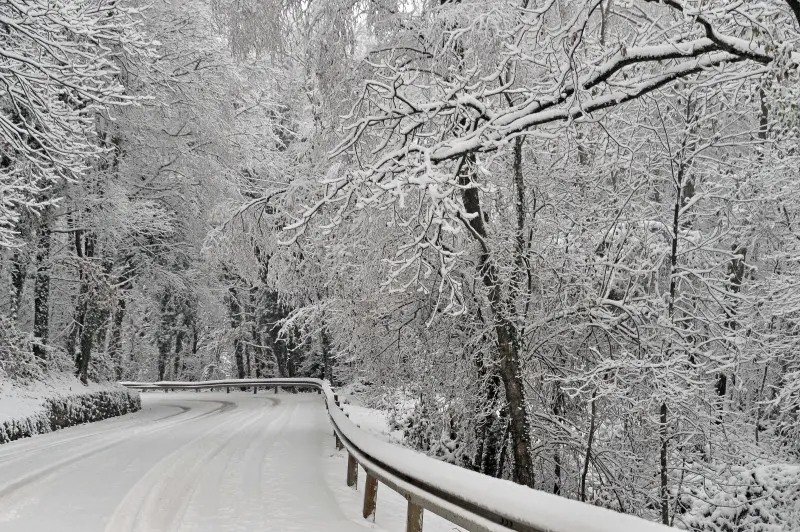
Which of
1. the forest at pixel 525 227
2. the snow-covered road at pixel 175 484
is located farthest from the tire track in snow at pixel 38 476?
the forest at pixel 525 227

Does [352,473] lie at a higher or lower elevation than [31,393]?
lower

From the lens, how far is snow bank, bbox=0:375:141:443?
42.8 feet

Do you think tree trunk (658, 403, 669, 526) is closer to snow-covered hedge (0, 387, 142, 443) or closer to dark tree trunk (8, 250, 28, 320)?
snow-covered hedge (0, 387, 142, 443)

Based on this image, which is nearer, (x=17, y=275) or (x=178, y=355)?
(x=17, y=275)

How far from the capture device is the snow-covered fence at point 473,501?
2795mm

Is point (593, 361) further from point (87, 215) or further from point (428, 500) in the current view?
point (87, 215)

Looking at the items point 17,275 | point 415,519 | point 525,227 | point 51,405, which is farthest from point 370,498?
point 17,275

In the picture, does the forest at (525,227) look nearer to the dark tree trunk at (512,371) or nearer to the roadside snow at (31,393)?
the dark tree trunk at (512,371)

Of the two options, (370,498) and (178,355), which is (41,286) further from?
(178,355)

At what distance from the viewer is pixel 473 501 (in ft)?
12.3

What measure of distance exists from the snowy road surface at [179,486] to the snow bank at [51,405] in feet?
2.48

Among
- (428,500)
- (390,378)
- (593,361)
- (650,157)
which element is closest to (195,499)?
(428,500)

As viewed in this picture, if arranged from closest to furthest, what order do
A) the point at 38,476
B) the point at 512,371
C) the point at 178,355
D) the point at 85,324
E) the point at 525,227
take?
the point at 38,476 < the point at 512,371 < the point at 525,227 < the point at 85,324 < the point at 178,355

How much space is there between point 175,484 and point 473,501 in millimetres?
5011
